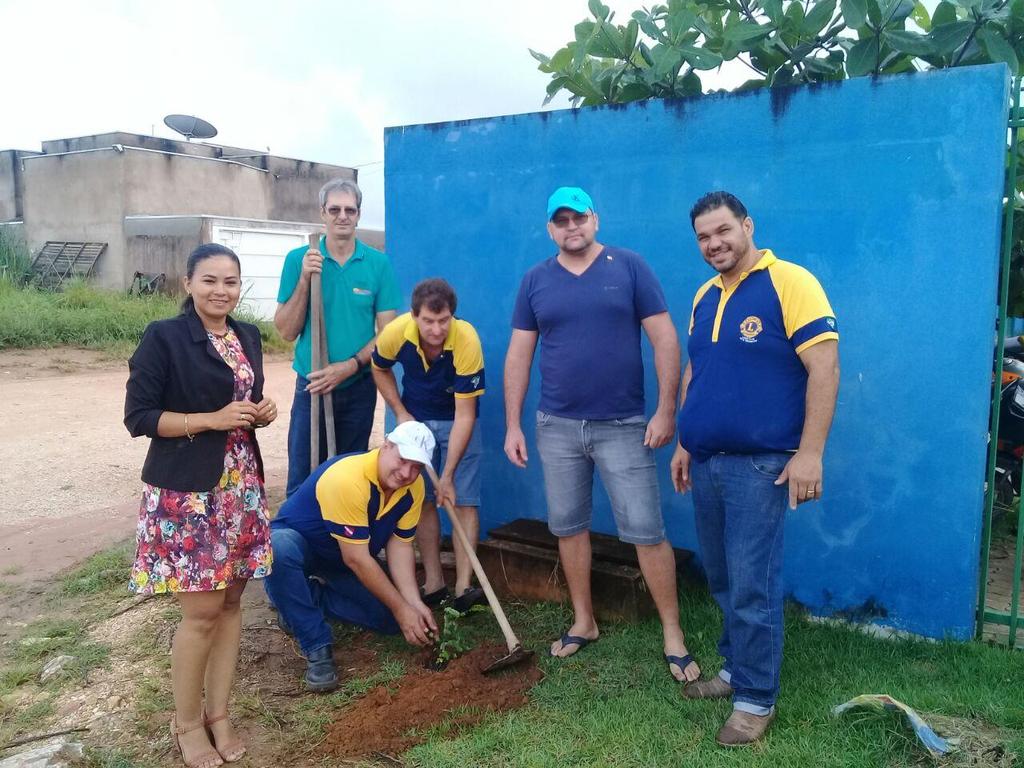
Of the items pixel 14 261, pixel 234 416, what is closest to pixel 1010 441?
pixel 234 416

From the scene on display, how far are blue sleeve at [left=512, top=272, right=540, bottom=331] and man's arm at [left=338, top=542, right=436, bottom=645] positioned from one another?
112 cm

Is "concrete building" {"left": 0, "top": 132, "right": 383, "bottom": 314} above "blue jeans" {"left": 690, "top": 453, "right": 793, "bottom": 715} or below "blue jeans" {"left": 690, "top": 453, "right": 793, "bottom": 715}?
above

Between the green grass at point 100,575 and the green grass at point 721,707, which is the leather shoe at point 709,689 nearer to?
the green grass at point 721,707

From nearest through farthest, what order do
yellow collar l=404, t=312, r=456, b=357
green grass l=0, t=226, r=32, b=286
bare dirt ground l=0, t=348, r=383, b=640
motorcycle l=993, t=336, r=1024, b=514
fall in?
yellow collar l=404, t=312, r=456, b=357
motorcycle l=993, t=336, r=1024, b=514
bare dirt ground l=0, t=348, r=383, b=640
green grass l=0, t=226, r=32, b=286

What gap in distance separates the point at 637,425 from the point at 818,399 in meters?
0.93

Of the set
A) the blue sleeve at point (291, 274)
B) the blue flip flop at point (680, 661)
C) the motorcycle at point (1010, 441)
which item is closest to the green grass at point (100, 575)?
the blue sleeve at point (291, 274)

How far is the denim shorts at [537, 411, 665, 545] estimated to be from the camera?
3.29 metres

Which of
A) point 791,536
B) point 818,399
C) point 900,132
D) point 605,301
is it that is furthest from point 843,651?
point 900,132

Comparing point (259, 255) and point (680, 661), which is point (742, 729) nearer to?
point (680, 661)

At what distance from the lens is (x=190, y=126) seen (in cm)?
2170

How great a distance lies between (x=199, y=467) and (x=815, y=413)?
1.91 metres

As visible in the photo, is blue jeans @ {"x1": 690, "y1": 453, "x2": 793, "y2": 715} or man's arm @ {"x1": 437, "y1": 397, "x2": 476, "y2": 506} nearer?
blue jeans @ {"x1": 690, "y1": 453, "x2": 793, "y2": 715}

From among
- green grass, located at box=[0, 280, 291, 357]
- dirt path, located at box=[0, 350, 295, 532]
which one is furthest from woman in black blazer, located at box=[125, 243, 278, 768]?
green grass, located at box=[0, 280, 291, 357]

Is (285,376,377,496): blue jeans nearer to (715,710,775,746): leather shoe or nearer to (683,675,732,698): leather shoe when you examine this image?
(683,675,732,698): leather shoe
